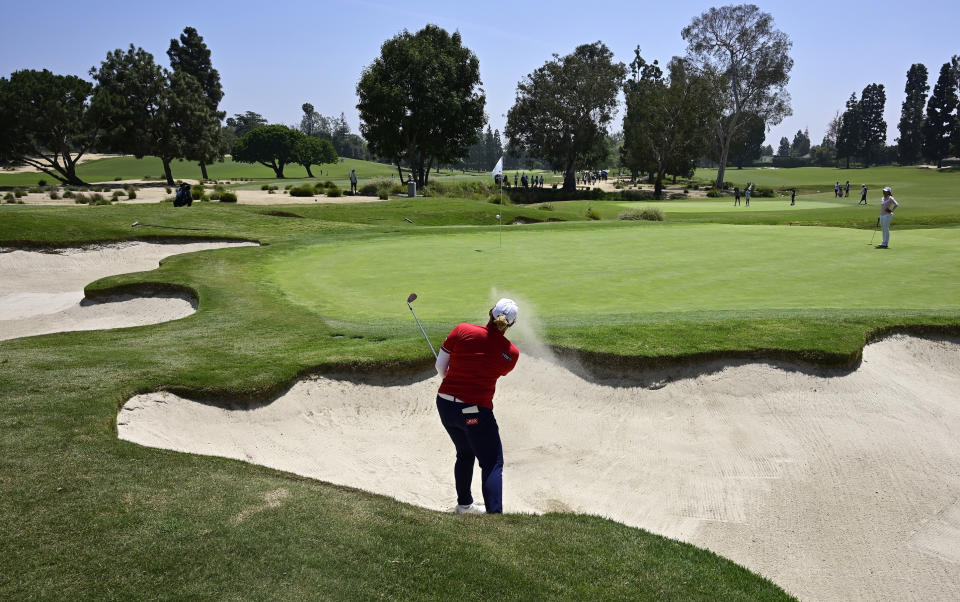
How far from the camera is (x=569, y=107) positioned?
83438mm

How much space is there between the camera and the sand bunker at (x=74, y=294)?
15.2 m

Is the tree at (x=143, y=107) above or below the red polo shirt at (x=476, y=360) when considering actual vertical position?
above

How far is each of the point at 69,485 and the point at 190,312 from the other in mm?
9728

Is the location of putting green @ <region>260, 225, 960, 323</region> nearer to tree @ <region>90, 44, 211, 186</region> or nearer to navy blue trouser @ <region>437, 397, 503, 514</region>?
navy blue trouser @ <region>437, 397, 503, 514</region>

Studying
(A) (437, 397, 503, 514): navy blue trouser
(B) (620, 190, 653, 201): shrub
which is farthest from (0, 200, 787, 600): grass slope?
(B) (620, 190, 653, 201): shrub

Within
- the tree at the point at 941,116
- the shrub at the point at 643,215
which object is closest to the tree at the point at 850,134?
the tree at the point at 941,116

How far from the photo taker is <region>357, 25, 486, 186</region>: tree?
64438 mm

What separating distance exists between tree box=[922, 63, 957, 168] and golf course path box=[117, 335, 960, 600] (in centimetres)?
13759

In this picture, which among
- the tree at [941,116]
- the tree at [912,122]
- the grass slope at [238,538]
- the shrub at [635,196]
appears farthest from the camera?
the tree at [912,122]

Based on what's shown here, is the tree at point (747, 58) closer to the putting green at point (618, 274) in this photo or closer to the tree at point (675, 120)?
the tree at point (675, 120)

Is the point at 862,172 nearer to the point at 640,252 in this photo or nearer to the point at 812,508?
the point at 640,252

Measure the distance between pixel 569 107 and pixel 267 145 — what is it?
5783 cm

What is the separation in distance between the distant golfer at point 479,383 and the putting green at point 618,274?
5775 millimetres

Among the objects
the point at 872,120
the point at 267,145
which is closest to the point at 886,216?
the point at 267,145
